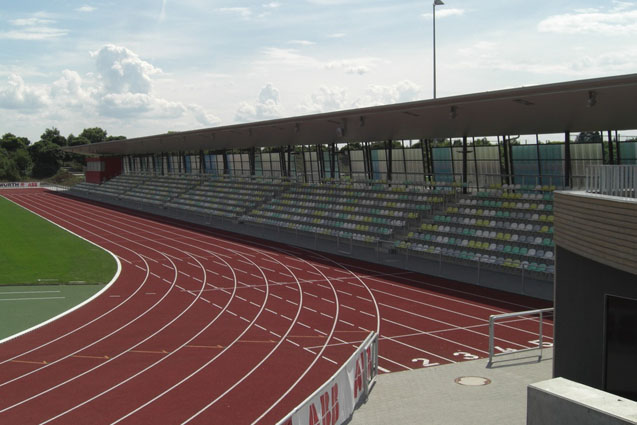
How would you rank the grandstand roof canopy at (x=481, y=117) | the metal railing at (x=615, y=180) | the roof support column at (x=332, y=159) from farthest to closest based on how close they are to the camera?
the roof support column at (x=332, y=159), the grandstand roof canopy at (x=481, y=117), the metal railing at (x=615, y=180)

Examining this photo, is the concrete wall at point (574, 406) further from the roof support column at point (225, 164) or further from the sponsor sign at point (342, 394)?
the roof support column at point (225, 164)

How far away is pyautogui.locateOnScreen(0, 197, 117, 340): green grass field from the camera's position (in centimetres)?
1736

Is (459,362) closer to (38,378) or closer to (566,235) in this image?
(566,235)

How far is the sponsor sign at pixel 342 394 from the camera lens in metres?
7.14

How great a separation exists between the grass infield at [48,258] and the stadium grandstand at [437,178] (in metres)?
9.34

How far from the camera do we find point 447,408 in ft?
30.8

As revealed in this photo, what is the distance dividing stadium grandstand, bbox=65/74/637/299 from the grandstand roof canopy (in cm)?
6

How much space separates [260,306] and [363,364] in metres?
8.25

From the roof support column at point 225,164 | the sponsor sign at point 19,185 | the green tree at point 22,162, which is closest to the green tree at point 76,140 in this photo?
the green tree at point 22,162

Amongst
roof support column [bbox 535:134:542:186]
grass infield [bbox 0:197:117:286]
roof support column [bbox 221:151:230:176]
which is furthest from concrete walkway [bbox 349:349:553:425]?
roof support column [bbox 221:151:230:176]

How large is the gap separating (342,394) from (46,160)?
115 metres

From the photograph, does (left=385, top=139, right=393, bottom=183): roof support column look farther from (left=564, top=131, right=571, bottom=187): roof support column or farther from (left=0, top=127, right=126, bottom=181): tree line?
(left=0, top=127, right=126, bottom=181): tree line

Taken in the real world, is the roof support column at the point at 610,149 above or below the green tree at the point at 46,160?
below

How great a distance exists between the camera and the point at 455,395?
9992 millimetres
